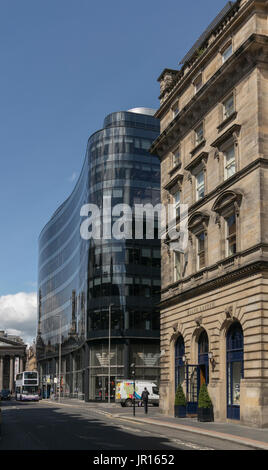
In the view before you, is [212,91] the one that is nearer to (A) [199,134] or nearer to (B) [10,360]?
(A) [199,134]

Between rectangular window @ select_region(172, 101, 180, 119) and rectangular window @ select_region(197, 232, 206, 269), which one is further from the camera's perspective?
rectangular window @ select_region(172, 101, 180, 119)

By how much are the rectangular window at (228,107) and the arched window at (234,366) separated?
12.0m

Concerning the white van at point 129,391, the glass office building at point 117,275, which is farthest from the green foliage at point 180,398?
the glass office building at point 117,275

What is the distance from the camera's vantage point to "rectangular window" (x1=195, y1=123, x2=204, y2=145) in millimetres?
37944

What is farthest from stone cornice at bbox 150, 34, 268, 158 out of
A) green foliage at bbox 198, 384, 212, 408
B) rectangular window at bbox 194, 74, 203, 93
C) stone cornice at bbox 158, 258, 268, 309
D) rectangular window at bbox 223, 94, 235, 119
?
green foliage at bbox 198, 384, 212, 408

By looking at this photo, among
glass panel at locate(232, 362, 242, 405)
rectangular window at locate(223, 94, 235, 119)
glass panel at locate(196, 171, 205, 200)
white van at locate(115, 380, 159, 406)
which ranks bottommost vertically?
white van at locate(115, 380, 159, 406)

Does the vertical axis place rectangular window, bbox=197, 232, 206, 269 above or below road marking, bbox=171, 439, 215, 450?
above

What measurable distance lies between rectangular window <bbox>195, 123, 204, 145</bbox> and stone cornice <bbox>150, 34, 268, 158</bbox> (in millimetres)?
476

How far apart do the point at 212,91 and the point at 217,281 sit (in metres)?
11.6

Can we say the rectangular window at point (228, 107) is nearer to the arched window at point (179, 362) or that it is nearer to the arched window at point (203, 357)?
the arched window at point (203, 357)

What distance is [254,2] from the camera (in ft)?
103

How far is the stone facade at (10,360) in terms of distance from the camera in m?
173

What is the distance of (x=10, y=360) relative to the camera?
176125 mm

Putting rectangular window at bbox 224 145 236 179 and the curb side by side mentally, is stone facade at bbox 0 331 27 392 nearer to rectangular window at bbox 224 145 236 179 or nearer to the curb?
the curb
